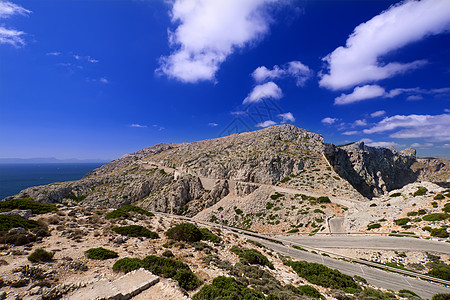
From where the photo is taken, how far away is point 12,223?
12203 millimetres

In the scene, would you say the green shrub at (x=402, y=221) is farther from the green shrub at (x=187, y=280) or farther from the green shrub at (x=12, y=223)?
the green shrub at (x=12, y=223)

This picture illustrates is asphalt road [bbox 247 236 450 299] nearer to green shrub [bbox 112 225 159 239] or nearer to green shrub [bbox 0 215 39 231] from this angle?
green shrub [bbox 112 225 159 239]

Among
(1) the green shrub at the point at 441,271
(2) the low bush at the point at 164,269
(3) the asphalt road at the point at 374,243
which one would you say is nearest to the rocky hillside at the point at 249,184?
(3) the asphalt road at the point at 374,243

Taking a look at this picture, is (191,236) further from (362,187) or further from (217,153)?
(362,187)

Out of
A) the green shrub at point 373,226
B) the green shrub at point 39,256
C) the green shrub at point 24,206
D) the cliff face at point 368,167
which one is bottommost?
the green shrub at point 373,226

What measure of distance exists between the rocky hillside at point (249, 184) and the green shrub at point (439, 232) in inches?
719

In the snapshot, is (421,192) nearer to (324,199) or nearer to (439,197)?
(439,197)

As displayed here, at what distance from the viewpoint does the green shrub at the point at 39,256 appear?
30.0ft

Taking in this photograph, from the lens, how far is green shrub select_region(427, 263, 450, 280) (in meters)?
15.7

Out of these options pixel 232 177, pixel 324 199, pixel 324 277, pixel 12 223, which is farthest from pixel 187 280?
pixel 232 177

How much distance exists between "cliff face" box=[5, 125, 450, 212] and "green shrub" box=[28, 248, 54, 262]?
2152 inches

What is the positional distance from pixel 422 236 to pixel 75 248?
3653cm

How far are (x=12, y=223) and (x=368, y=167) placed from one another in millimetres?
131928

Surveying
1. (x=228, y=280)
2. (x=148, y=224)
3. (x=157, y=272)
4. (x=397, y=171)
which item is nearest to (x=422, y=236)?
(x=228, y=280)
